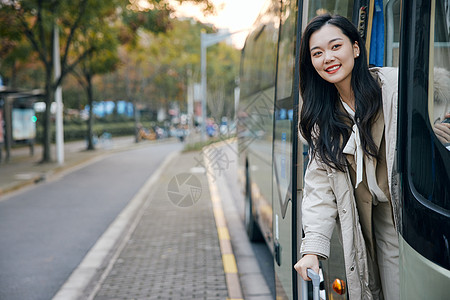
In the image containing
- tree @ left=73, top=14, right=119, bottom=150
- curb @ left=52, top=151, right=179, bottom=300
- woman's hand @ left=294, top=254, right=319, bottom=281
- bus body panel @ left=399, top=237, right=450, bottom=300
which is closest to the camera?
bus body panel @ left=399, top=237, right=450, bottom=300

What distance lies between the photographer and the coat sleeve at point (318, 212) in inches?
86.8

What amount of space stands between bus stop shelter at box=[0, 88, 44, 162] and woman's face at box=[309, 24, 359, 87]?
17.5 m

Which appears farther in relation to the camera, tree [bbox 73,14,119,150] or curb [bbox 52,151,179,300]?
tree [bbox 73,14,119,150]

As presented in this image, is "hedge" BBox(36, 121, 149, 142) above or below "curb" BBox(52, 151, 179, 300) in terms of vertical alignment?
above

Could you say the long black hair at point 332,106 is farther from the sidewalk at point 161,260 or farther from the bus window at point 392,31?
the sidewalk at point 161,260

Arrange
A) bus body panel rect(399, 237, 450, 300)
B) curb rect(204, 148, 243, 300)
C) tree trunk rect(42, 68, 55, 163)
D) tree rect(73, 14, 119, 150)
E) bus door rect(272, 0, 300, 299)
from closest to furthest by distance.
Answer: bus body panel rect(399, 237, 450, 300), bus door rect(272, 0, 300, 299), curb rect(204, 148, 243, 300), tree trunk rect(42, 68, 55, 163), tree rect(73, 14, 119, 150)

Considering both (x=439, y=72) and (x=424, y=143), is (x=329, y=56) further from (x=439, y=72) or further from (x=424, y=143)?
(x=424, y=143)

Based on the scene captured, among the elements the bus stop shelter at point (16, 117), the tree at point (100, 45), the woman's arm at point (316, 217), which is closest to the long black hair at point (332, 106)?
the woman's arm at point (316, 217)

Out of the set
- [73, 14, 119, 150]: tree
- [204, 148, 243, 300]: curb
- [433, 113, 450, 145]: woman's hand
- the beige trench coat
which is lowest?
[204, 148, 243, 300]: curb

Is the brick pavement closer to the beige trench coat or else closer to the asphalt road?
the asphalt road

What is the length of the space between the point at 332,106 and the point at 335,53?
0.26m

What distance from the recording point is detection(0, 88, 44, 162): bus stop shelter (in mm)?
18688

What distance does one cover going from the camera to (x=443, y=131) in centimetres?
186

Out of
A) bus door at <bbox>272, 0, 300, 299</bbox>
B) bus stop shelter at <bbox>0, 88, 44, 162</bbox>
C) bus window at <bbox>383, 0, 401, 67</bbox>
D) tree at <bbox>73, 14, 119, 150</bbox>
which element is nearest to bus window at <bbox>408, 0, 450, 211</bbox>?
bus window at <bbox>383, 0, 401, 67</bbox>
